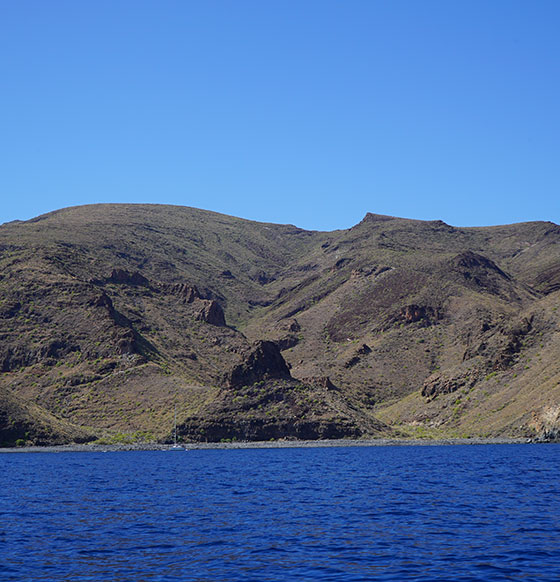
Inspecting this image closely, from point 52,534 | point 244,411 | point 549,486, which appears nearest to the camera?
point 52,534

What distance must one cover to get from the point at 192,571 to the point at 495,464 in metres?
62.8

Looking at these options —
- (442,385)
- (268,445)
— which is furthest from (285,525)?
(442,385)

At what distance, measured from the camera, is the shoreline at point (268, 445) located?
136000 millimetres

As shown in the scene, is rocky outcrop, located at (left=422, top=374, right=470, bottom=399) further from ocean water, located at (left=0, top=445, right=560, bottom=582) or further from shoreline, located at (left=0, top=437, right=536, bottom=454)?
ocean water, located at (left=0, top=445, right=560, bottom=582)

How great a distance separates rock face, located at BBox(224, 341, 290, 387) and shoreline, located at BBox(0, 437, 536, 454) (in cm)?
1364

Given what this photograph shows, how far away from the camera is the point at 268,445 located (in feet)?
452

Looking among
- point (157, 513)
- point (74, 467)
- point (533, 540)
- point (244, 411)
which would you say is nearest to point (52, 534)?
point (157, 513)

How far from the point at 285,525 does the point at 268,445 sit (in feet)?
312

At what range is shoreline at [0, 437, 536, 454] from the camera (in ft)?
446

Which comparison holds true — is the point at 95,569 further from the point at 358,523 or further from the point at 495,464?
the point at 495,464

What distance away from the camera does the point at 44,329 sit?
19000 centimetres

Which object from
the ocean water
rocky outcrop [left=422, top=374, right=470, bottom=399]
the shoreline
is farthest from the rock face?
the ocean water

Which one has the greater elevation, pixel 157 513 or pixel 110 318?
pixel 110 318

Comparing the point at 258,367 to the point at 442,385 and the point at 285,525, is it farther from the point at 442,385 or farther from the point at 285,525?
the point at 285,525
